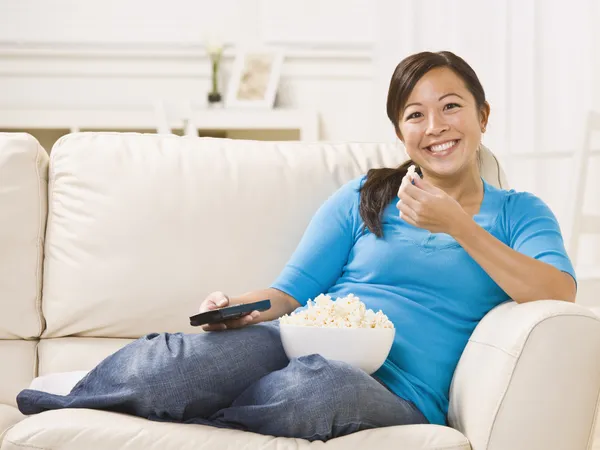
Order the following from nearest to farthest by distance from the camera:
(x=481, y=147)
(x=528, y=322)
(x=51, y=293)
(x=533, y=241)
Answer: (x=528, y=322)
(x=533, y=241)
(x=51, y=293)
(x=481, y=147)

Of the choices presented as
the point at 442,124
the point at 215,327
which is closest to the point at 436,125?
the point at 442,124

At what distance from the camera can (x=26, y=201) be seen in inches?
70.4

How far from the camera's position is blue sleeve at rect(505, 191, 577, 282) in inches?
58.9

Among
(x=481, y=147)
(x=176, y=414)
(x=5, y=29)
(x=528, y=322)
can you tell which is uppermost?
(x=5, y=29)

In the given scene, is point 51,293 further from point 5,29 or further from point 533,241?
point 5,29

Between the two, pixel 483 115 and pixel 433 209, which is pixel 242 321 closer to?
pixel 433 209

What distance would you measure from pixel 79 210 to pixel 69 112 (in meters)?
2.18

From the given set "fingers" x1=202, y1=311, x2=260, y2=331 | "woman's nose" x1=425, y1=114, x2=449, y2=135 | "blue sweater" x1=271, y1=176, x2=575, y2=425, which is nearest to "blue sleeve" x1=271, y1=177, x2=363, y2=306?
"blue sweater" x1=271, y1=176, x2=575, y2=425

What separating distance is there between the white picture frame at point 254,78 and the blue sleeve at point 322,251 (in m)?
2.19

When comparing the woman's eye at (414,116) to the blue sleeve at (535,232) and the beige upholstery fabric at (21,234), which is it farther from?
the beige upholstery fabric at (21,234)

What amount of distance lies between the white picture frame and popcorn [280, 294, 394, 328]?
8.33 feet

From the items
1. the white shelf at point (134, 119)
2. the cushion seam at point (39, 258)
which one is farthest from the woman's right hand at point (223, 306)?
the white shelf at point (134, 119)

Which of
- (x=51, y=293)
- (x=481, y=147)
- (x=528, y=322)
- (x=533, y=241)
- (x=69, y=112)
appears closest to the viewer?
(x=528, y=322)

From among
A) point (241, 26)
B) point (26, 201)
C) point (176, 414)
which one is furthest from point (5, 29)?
point (176, 414)
